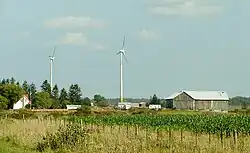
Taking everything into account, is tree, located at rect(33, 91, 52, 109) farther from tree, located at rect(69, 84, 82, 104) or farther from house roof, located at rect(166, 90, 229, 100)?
house roof, located at rect(166, 90, 229, 100)

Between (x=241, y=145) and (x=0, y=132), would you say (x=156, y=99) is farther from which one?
(x=241, y=145)

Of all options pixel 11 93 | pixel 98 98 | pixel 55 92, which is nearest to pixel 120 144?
pixel 11 93

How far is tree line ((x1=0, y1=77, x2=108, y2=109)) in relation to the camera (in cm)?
10450

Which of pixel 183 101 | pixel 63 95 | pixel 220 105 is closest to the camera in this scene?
pixel 63 95

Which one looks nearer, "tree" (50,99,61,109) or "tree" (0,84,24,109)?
A: "tree" (0,84,24,109)

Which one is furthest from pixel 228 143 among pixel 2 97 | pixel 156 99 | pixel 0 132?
pixel 156 99

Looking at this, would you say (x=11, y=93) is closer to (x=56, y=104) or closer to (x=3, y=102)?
(x=3, y=102)

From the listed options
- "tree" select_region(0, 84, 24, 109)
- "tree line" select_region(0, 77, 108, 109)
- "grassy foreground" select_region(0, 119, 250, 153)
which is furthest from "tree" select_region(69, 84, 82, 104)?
"grassy foreground" select_region(0, 119, 250, 153)

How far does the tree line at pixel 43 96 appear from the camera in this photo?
104500 mm

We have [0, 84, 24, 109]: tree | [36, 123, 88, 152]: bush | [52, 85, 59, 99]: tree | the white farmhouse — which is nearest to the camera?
[36, 123, 88, 152]: bush

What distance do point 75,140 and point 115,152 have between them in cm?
381

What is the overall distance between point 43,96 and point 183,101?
36.5 m

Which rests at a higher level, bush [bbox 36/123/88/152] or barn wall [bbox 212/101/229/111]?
barn wall [bbox 212/101/229/111]

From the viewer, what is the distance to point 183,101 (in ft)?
438
